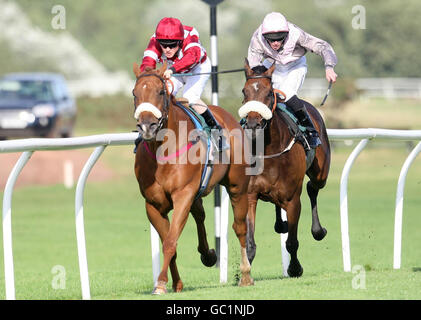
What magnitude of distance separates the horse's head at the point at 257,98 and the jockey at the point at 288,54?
45 centimetres

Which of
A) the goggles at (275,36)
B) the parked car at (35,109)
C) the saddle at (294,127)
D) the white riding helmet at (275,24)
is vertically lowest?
the saddle at (294,127)

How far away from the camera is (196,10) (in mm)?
69000

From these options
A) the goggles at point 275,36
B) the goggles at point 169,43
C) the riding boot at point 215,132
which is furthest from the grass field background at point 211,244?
the goggles at point 275,36

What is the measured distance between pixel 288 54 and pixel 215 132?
1371mm

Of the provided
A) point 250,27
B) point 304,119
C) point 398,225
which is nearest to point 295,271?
point 398,225

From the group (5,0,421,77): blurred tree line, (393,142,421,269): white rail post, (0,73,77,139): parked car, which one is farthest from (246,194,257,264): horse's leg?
(5,0,421,77): blurred tree line

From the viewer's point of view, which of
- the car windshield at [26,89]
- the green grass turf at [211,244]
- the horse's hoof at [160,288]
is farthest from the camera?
the car windshield at [26,89]

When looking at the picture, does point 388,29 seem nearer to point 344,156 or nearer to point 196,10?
point 196,10

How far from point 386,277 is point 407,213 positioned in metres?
7.42

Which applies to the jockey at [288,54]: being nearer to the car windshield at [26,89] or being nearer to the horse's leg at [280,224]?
the horse's leg at [280,224]

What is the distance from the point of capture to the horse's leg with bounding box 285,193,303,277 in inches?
291

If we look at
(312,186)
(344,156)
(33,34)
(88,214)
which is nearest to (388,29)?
(33,34)

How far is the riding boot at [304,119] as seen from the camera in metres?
7.76

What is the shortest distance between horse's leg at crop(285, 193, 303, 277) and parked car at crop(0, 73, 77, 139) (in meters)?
16.9
